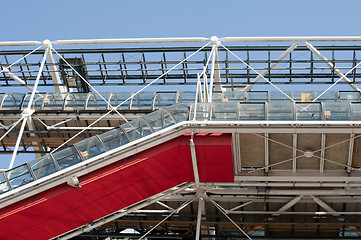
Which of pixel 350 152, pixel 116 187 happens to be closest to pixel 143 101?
pixel 116 187

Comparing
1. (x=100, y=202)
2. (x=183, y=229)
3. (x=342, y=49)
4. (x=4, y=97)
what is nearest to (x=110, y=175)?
(x=100, y=202)

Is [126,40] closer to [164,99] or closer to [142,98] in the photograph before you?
[142,98]

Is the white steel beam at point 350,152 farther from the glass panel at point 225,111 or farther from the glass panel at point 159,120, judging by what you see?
the glass panel at point 159,120

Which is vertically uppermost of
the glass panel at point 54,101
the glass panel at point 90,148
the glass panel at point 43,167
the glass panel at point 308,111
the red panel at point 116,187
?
the glass panel at point 54,101

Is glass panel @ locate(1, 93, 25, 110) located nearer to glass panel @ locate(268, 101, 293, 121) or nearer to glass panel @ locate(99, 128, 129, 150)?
glass panel @ locate(99, 128, 129, 150)

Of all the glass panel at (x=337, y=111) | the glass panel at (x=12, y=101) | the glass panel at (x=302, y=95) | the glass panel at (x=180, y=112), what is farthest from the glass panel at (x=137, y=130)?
the glass panel at (x=12, y=101)

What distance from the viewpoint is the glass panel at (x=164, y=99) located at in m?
26.8

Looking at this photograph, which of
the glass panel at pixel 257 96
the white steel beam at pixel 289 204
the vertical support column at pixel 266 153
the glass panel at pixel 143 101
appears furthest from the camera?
the glass panel at pixel 143 101

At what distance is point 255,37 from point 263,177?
879 cm

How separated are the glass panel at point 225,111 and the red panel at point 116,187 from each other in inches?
29.2

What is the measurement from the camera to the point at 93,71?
3206 cm

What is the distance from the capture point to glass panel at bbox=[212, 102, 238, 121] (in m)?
19.6

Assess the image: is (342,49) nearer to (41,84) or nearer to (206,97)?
(206,97)

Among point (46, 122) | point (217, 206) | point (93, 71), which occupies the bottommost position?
point (217, 206)
